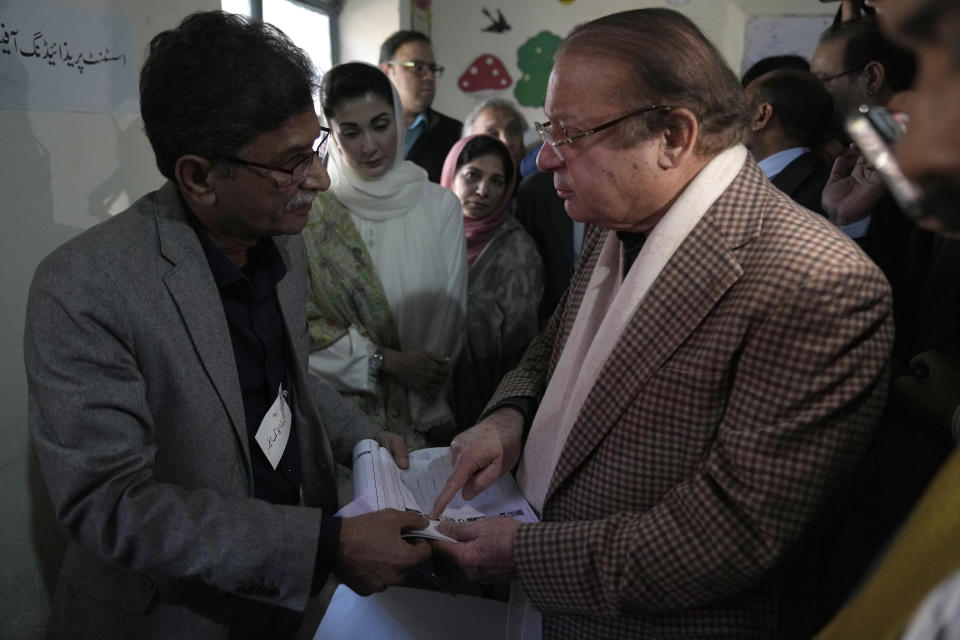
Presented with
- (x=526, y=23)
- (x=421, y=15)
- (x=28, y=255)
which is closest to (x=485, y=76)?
(x=526, y=23)

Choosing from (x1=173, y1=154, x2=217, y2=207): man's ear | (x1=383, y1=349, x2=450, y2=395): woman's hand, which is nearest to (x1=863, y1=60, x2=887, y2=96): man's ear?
(x1=383, y1=349, x2=450, y2=395): woman's hand

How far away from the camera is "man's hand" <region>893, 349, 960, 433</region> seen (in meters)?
1.12

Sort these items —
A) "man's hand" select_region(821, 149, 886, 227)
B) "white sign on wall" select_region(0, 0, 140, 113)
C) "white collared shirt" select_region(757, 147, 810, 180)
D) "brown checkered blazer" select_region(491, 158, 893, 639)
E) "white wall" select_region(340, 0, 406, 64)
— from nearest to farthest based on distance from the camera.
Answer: "brown checkered blazer" select_region(491, 158, 893, 639), "white sign on wall" select_region(0, 0, 140, 113), "man's hand" select_region(821, 149, 886, 227), "white collared shirt" select_region(757, 147, 810, 180), "white wall" select_region(340, 0, 406, 64)

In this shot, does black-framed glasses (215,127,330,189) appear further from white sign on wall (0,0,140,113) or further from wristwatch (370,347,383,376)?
wristwatch (370,347,383,376)

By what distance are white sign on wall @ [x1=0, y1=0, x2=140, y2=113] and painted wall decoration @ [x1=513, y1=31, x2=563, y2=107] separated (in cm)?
400

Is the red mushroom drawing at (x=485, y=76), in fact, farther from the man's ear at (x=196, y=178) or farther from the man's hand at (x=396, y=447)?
the man's ear at (x=196, y=178)

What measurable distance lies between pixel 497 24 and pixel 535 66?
0.44 meters

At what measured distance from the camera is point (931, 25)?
17.7 inches

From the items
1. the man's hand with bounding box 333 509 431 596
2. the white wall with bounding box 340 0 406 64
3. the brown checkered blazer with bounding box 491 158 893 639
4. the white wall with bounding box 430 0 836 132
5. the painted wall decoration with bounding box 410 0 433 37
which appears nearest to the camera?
the brown checkered blazer with bounding box 491 158 893 639

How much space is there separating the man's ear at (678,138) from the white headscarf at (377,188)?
1417 millimetres

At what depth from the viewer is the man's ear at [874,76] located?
226 cm

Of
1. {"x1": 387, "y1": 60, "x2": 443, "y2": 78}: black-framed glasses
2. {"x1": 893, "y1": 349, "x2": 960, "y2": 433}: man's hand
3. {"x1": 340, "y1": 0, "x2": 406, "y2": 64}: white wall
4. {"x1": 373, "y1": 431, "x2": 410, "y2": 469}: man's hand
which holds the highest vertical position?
{"x1": 340, "y1": 0, "x2": 406, "y2": 64}: white wall

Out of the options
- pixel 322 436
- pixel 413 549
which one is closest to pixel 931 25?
pixel 413 549

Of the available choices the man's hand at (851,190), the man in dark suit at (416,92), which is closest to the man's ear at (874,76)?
the man's hand at (851,190)
